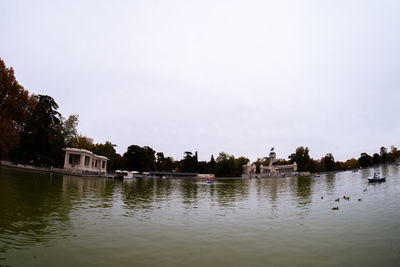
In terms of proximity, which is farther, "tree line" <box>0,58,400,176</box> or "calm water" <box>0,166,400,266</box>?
"tree line" <box>0,58,400,176</box>

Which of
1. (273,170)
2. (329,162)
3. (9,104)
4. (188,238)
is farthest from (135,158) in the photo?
(329,162)

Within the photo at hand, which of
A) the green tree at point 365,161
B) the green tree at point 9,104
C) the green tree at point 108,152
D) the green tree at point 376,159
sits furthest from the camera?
the green tree at point 376,159

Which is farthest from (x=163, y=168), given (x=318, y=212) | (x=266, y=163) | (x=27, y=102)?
(x=318, y=212)

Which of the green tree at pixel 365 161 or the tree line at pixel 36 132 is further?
the green tree at pixel 365 161

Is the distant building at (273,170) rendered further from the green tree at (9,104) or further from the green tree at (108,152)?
the green tree at (9,104)

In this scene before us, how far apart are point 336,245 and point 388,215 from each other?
35.8 feet

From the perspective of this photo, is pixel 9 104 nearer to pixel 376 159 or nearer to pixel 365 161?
pixel 365 161

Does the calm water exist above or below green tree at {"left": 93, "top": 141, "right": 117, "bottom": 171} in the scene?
below

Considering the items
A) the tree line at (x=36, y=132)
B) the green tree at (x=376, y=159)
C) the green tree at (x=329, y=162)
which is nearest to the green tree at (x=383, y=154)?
the green tree at (x=376, y=159)

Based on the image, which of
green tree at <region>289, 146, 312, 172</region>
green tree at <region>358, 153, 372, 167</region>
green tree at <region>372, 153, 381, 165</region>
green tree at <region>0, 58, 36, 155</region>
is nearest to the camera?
Result: green tree at <region>0, 58, 36, 155</region>

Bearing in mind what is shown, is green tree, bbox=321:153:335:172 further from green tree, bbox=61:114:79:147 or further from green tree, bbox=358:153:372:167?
green tree, bbox=61:114:79:147

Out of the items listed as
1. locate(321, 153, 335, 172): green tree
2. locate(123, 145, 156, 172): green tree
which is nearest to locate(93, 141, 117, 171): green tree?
locate(123, 145, 156, 172): green tree

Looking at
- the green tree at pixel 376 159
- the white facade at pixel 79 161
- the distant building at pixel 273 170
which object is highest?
the green tree at pixel 376 159

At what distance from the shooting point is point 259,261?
927 cm
